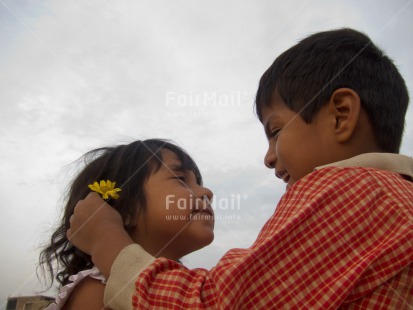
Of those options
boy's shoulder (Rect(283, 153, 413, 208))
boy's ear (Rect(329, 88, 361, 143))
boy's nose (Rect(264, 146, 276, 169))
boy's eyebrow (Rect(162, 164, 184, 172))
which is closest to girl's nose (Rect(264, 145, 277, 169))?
boy's nose (Rect(264, 146, 276, 169))

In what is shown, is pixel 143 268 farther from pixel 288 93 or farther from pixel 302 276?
pixel 288 93

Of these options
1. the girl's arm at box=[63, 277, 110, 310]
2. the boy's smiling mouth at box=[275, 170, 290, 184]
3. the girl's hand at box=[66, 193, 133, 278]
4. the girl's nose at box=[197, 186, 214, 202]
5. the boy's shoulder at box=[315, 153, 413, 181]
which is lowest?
the girl's arm at box=[63, 277, 110, 310]

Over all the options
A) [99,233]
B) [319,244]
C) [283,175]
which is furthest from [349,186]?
[99,233]

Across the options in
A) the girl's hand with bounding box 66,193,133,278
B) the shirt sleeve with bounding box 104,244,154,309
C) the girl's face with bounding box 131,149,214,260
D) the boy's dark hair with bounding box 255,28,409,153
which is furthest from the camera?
the girl's face with bounding box 131,149,214,260

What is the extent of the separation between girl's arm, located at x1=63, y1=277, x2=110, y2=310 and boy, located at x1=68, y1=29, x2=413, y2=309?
241mm

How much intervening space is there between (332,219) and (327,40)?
763 millimetres

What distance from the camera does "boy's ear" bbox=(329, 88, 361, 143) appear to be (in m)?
1.03

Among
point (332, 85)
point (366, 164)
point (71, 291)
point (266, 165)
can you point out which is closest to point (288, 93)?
point (332, 85)

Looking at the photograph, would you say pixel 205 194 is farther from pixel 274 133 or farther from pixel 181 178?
pixel 274 133

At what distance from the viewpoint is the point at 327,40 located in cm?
132

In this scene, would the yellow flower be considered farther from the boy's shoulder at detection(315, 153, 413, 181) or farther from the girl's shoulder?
the boy's shoulder at detection(315, 153, 413, 181)

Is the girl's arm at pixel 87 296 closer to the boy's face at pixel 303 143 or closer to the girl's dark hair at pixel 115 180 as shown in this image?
the girl's dark hair at pixel 115 180

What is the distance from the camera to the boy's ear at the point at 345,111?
1034 mm

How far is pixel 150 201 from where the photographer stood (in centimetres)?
163
